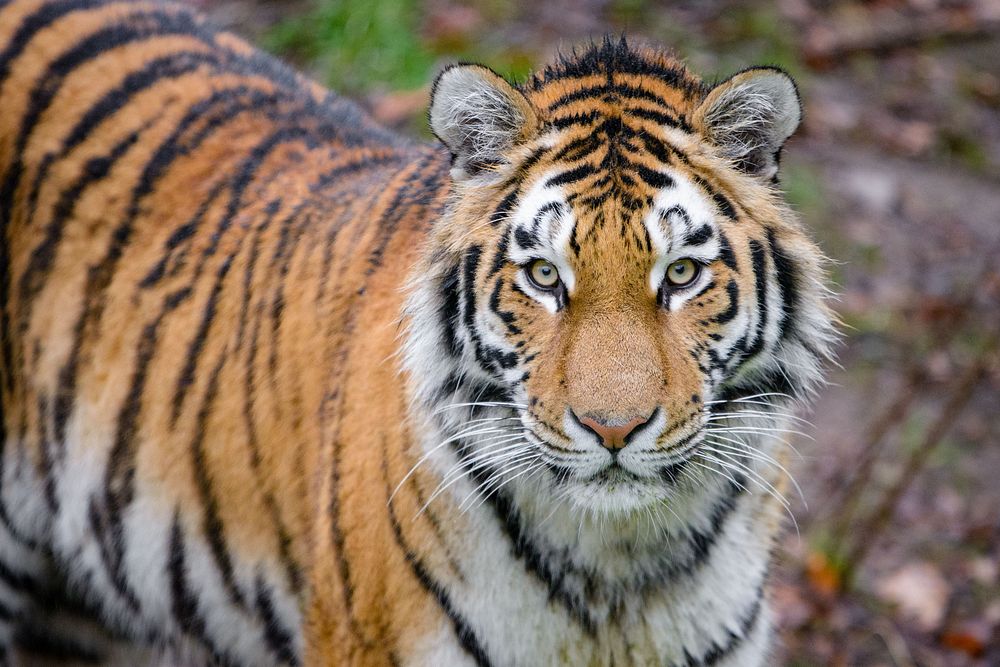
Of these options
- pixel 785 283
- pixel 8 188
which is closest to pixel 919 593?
pixel 785 283

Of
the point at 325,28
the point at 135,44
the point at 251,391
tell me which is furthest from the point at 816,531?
the point at 325,28

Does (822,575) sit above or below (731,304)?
below

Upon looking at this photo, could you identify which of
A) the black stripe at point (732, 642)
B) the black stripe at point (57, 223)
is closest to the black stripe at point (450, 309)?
the black stripe at point (732, 642)

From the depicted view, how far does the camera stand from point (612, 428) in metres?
1.90

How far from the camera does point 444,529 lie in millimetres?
2270

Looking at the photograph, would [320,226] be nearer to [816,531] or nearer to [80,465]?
[80,465]

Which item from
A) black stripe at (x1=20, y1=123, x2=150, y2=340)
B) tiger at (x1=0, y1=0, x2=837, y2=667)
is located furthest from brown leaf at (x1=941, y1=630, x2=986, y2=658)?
black stripe at (x1=20, y1=123, x2=150, y2=340)

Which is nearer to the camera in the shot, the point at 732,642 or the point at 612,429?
the point at 612,429

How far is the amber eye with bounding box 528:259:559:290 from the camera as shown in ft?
6.72

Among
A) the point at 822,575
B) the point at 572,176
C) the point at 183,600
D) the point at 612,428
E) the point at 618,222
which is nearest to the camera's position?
the point at 612,428

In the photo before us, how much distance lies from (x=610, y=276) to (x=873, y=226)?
3896 mm

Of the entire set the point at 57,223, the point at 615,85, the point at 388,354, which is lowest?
the point at 388,354

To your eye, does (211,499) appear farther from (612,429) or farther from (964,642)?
(964,642)

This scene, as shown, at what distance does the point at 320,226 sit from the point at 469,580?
935 millimetres
